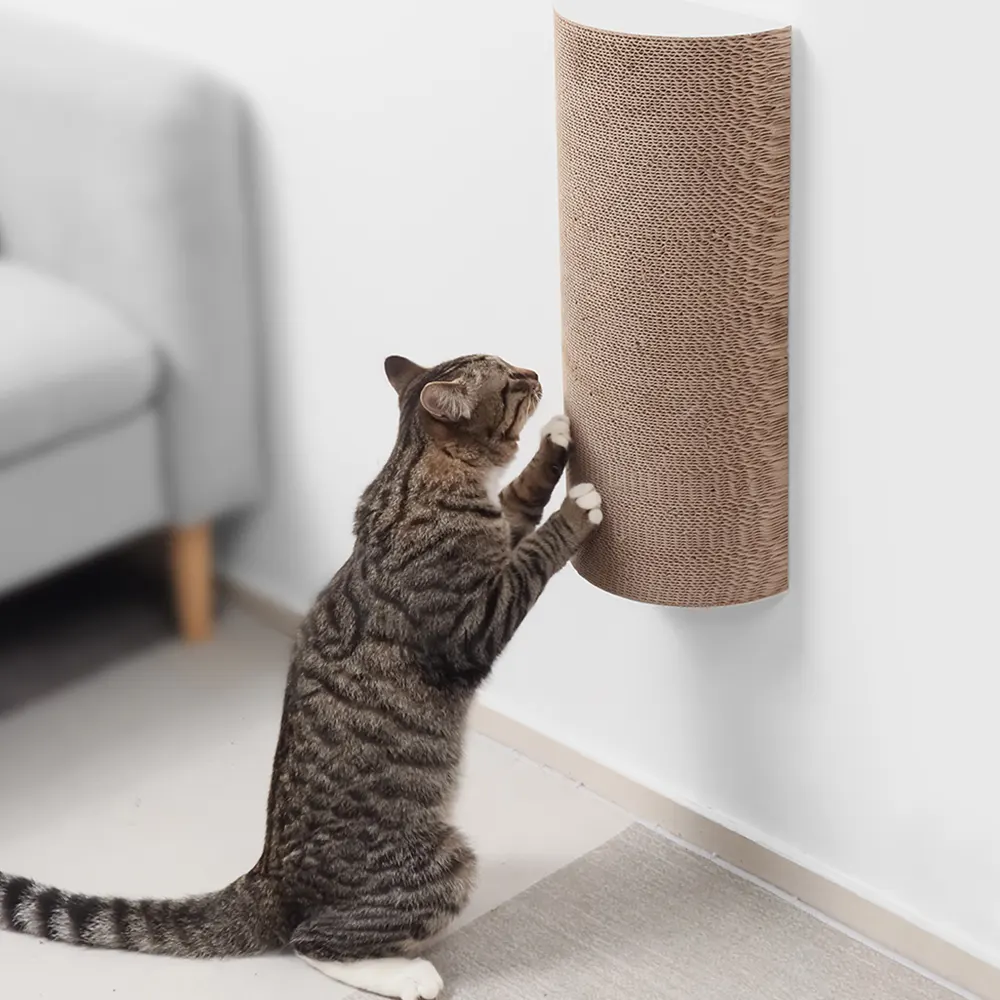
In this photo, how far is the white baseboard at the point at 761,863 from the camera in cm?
183

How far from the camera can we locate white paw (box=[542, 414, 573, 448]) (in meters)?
1.82

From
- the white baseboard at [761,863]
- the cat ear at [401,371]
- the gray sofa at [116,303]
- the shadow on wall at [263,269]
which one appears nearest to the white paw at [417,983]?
the white baseboard at [761,863]

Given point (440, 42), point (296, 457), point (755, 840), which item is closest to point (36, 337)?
point (296, 457)

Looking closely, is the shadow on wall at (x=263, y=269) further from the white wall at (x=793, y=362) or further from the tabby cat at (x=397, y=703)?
the tabby cat at (x=397, y=703)

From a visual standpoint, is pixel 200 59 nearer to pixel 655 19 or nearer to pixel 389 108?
pixel 389 108

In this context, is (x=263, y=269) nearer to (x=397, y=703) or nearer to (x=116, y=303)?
(x=116, y=303)

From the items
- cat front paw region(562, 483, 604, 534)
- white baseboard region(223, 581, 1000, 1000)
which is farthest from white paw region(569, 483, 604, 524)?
white baseboard region(223, 581, 1000, 1000)

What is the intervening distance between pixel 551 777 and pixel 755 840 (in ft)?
1.10

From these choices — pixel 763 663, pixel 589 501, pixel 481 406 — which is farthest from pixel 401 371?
pixel 763 663

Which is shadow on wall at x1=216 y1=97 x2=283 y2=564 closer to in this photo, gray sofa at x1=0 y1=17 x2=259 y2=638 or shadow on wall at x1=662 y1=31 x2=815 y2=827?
gray sofa at x1=0 y1=17 x2=259 y2=638

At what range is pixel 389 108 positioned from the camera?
213 centimetres

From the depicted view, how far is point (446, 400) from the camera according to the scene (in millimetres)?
1718

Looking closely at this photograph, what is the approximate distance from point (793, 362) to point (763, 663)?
14.8 inches

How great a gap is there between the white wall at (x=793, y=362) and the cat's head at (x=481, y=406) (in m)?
0.26
